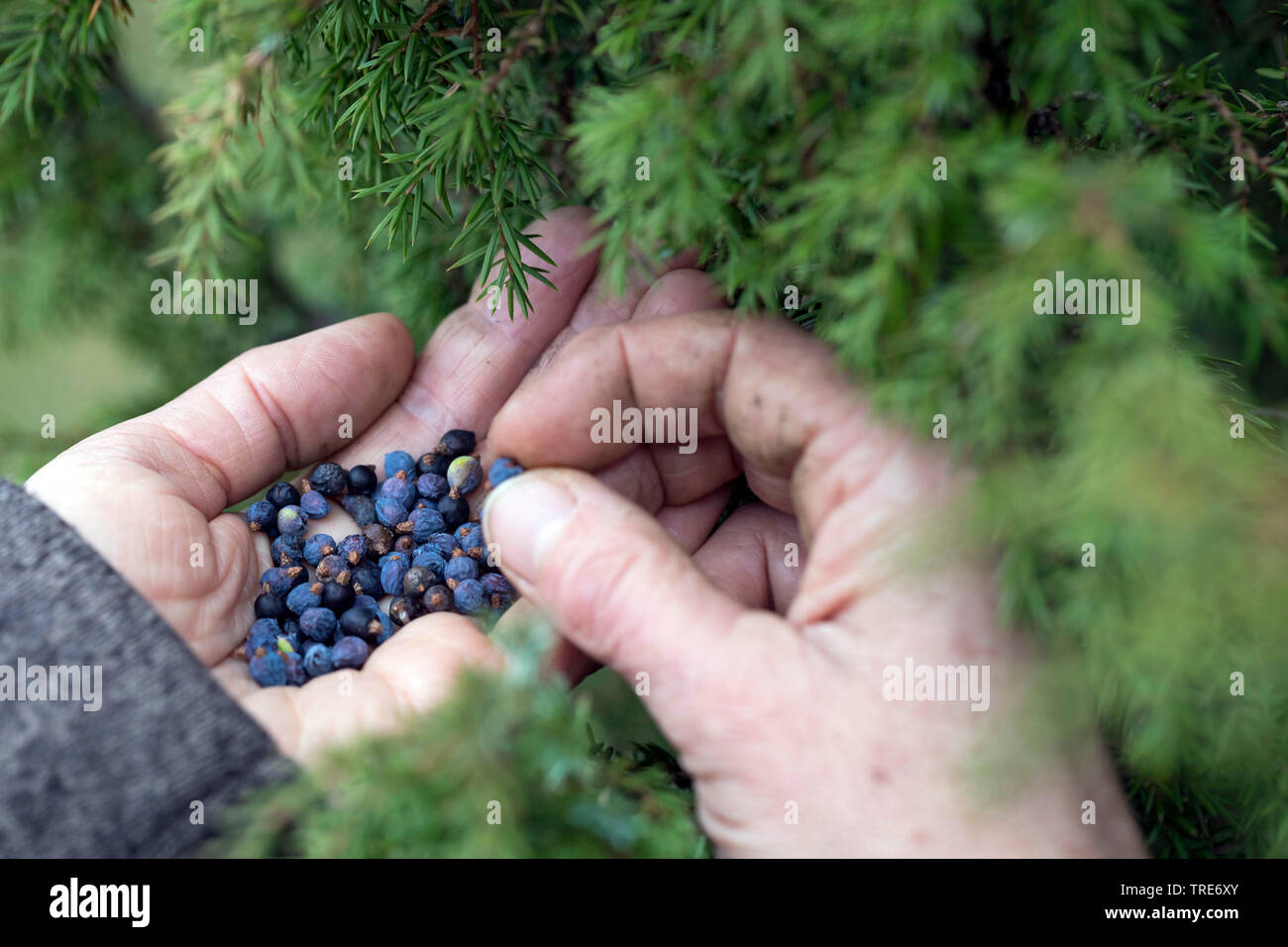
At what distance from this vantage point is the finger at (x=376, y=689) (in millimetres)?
1099

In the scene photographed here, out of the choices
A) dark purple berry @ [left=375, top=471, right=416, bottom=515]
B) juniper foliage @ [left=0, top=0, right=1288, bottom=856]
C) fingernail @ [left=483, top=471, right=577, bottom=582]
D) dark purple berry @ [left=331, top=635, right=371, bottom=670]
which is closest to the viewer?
juniper foliage @ [left=0, top=0, right=1288, bottom=856]

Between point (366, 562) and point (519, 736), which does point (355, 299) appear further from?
point (519, 736)

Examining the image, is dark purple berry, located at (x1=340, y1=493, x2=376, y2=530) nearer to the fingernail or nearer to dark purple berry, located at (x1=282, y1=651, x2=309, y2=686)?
dark purple berry, located at (x1=282, y1=651, x2=309, y2=686)

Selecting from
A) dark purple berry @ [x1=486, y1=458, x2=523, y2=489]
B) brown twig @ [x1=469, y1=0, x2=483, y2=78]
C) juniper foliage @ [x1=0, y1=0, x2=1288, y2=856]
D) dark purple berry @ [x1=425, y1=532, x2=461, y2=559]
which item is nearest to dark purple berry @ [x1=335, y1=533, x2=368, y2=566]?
dark purple berry @ [x1=425, y1=532, x2=461, y2=559]

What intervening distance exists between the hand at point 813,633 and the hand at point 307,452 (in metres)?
0.23

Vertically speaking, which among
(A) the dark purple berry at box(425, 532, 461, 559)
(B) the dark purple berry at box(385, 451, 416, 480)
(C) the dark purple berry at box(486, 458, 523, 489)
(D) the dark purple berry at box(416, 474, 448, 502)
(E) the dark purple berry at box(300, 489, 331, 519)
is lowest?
(A) the dark purple berry at box(425, 532, 461, 559)

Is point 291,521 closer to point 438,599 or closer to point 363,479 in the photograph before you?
point 363,479

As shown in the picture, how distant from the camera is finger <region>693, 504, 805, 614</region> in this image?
1.34 m

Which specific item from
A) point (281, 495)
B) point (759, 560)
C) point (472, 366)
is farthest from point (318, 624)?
point (759, 560)

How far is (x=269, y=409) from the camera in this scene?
1509 mm

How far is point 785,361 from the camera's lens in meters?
1.06

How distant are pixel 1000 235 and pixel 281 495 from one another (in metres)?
1.15

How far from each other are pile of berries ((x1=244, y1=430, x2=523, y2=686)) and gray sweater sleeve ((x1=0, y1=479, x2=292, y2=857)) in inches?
8.3

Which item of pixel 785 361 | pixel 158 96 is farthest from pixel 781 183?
pixel 158 96
